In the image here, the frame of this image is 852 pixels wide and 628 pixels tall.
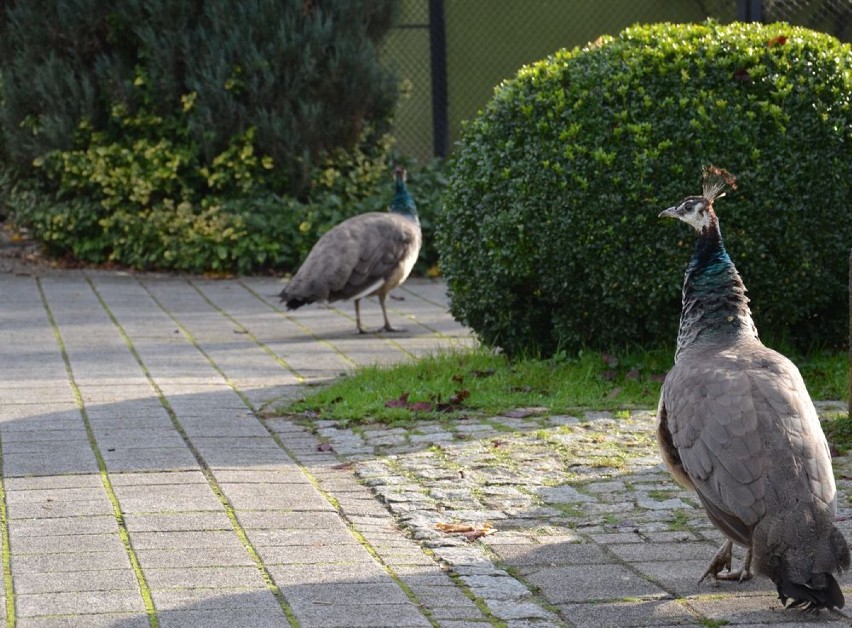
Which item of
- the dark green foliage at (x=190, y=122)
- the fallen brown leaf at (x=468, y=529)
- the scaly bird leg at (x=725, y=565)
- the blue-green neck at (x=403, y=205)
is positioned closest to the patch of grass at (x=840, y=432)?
the scaly bird leg at (x=725, y=565)

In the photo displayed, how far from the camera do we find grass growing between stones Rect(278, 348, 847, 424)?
23.2ft

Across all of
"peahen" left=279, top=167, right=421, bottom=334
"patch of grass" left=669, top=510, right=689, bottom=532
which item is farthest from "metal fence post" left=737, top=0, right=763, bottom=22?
"patch of grass" left=669, top=510, right=689, bottom=532

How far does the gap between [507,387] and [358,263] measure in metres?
2.68

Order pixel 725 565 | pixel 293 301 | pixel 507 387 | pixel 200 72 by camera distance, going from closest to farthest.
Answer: pixel 725 565 → pixel 507 387 → pixel 293 301 → pixel 200 72

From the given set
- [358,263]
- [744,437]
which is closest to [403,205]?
[358,263]

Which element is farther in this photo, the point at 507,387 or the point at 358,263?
the point at 358,263

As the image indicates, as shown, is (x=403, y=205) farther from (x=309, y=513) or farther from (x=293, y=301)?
(x=309, y=513)

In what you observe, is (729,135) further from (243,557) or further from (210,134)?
(210,134)

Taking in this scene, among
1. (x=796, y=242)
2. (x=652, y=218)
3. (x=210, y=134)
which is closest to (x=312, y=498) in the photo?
(x=652, y=218)

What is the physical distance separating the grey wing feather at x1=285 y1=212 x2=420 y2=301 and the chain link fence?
4735 mm

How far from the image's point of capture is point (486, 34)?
15.7 meters

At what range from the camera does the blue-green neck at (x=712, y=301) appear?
478 centimetres

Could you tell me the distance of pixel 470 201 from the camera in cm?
789

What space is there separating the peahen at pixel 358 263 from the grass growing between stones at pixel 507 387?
5.98 feet
